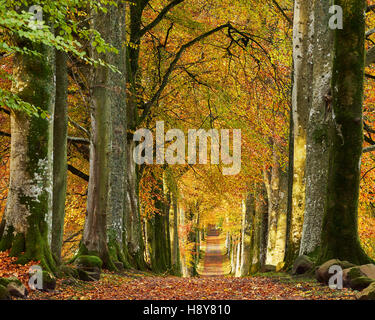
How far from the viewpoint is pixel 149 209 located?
19.4 meters

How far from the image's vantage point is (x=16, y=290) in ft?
20.7

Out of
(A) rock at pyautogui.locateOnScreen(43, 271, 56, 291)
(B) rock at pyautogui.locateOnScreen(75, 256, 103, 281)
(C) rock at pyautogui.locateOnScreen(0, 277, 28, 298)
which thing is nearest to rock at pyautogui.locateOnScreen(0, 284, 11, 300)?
(C) rock at pyautogui.locateOnScreen(0, 277, 28, 298)

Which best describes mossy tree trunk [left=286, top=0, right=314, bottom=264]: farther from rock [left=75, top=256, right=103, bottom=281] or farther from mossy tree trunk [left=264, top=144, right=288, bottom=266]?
rock [left=75, top=256, right=103, bottom=281]

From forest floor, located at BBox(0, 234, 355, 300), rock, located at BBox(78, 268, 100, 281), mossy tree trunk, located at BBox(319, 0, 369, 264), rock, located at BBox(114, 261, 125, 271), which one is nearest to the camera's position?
forest floor, located at BBox(0, 234, 355, 300)

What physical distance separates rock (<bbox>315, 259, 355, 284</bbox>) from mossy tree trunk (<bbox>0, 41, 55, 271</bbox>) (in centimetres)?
488

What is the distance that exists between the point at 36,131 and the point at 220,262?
4939 cm

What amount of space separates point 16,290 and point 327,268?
5.18m

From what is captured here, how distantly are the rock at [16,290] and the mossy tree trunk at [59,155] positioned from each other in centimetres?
264

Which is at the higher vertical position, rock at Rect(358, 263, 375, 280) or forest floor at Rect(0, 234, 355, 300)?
rock at Rect(358, 263, 375, 280)

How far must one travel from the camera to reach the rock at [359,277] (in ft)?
22.7

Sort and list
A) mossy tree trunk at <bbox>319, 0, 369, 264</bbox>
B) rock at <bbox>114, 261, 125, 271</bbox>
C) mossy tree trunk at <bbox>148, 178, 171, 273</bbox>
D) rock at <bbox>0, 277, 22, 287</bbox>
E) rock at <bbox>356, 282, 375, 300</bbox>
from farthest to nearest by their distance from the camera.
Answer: mossy tree trunk at <bbox>148, 178, 171, 273</bbox>, rock at <bbox>114, 261, 125, 271</bbox>, mossy tree trunk at <bbox>319, 0, 369, 264</bbox>, rock at <bbox>0, 277, 22, 287</bbox>, rock at <bbox>356, 282, 375, 300</bbox>

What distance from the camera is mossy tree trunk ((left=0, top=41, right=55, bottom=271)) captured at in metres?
7.50

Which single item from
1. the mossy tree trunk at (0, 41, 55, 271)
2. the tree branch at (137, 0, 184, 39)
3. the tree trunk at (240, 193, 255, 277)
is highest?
the tree branch at (137, 0, 184, 39)

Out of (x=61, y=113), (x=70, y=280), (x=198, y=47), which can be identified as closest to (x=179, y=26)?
(x=198, y=47)
